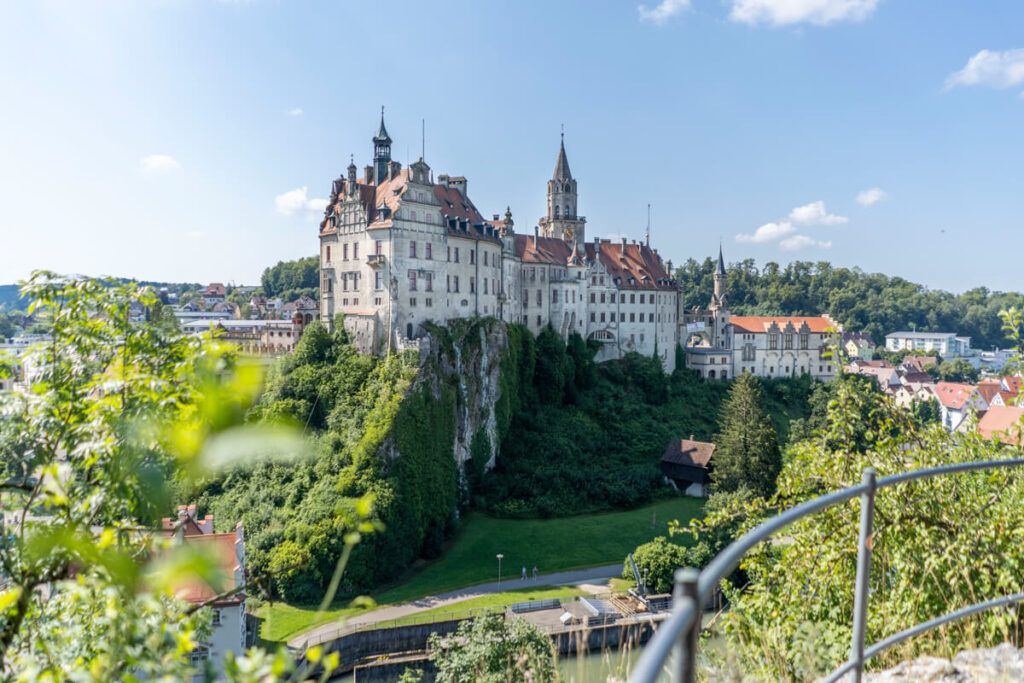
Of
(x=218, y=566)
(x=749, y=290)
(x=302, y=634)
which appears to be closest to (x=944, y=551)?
(x=218, y=566)

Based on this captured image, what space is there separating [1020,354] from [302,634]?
2441 cm

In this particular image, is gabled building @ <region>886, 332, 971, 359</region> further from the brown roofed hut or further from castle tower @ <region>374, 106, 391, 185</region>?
castle tower @ <region>374, 106, 391, 185</region>

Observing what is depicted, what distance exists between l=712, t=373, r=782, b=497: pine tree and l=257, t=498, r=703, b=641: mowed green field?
2.68 metres

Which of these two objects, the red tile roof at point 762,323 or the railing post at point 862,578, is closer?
the railing post at point 862,578

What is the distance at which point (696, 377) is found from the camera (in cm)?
6219

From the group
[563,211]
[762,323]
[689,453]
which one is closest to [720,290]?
[762,323]

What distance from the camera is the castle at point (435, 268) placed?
3947 cm

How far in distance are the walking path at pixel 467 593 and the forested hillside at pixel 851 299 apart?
79.6 meters

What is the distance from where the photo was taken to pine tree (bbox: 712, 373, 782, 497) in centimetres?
4138

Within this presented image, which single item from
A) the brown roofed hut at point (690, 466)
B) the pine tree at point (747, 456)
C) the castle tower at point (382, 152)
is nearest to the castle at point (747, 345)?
the brown roofed hut at point (690, 466)

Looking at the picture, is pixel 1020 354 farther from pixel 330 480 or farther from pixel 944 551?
pixel 330 480

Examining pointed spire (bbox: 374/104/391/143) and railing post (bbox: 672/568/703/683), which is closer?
railing post (bbox: 672/568/703/683)

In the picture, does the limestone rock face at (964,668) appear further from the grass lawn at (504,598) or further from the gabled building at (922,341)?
the gabled building at (922,341)

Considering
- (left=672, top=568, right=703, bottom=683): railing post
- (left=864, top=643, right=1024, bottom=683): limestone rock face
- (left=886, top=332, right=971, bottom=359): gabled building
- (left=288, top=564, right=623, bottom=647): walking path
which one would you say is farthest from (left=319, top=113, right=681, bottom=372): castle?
(left=886, top=332, right=971, bottom=359): gabled building
